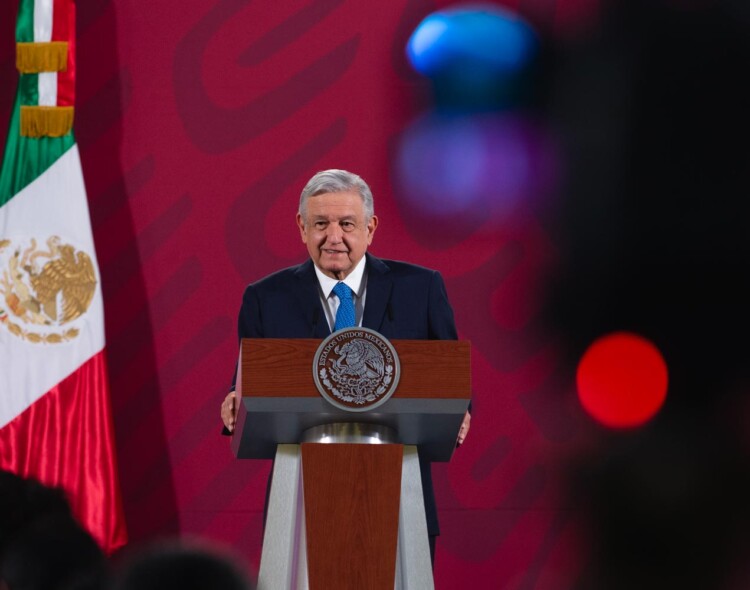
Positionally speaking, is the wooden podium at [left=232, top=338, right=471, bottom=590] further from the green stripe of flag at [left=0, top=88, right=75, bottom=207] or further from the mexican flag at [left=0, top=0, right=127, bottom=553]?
the green stripe of flag at [left=0, top=88, right=75, bottom=207]

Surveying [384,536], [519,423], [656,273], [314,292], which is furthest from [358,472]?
[656,273]

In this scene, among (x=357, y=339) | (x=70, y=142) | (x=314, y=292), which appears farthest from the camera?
(x=70, y=142)

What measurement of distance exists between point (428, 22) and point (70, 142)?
1.47 m

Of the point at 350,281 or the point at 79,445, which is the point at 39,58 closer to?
the point at 79,445

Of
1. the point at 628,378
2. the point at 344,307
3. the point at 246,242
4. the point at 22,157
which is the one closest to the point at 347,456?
the point at 344,307

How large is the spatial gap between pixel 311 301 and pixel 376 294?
0.16 meters

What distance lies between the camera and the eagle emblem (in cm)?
430

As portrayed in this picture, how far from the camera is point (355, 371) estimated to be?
2398 mm

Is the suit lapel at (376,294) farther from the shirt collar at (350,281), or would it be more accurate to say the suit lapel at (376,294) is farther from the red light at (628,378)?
the red light at (628,378)

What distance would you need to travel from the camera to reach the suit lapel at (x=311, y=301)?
2.88m

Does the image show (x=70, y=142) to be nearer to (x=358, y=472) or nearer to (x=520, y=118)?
(x=520, y=118)

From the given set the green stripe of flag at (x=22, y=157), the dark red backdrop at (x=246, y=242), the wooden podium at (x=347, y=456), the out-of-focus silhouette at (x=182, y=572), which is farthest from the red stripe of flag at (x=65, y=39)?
the out-of-focus silhouette at (x=182, y=572)

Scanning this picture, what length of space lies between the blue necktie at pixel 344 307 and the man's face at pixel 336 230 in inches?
2.1

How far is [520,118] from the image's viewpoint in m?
4.89
